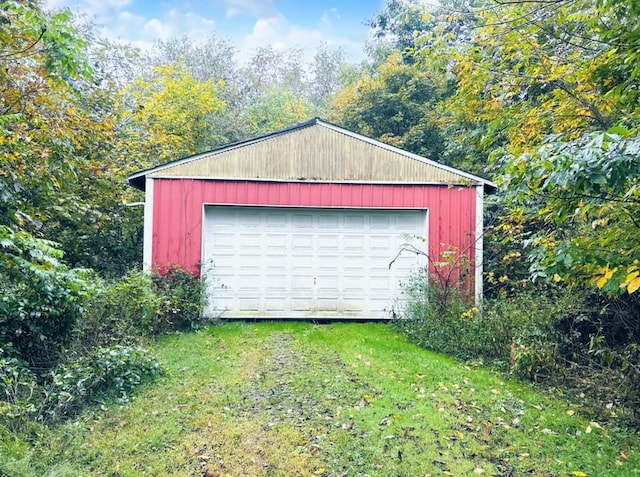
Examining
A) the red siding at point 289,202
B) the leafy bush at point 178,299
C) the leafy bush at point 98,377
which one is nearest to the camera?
the leafy bush at point 98,377

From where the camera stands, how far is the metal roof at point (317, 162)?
7.87m

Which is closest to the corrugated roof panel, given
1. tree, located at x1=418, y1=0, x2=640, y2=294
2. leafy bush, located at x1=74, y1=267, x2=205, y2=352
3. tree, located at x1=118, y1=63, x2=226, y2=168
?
tree, located at x1=418, y1=0, x2=640, y2=294

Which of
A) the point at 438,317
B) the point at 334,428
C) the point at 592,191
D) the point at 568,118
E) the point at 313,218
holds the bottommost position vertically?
the point at 334,428

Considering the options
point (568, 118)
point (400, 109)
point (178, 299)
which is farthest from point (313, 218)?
point (400, 109)

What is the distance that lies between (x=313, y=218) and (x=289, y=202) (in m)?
0.59

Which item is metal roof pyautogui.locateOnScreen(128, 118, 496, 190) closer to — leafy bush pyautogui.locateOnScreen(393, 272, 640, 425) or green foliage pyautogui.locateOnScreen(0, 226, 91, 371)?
leafy bush pyautogui.locateOnScreen(393, 272, 640, 425)

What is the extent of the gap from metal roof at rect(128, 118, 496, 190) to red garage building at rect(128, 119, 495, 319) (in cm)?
2

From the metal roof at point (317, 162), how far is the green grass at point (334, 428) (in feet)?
12.3

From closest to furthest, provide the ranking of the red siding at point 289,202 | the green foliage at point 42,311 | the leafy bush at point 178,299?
the green foliage at point 42,311, the leafy bush at point 178,299, the red siding at point 289,202

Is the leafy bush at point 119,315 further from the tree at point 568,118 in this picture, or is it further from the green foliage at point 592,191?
the tree at point 568,118

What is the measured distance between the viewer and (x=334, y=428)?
3.61 meters

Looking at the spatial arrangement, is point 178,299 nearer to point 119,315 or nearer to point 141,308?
point 141,308

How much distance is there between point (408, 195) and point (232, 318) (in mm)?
4178

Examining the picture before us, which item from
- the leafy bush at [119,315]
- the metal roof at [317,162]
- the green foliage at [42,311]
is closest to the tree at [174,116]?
the metal roof at [317,162]
